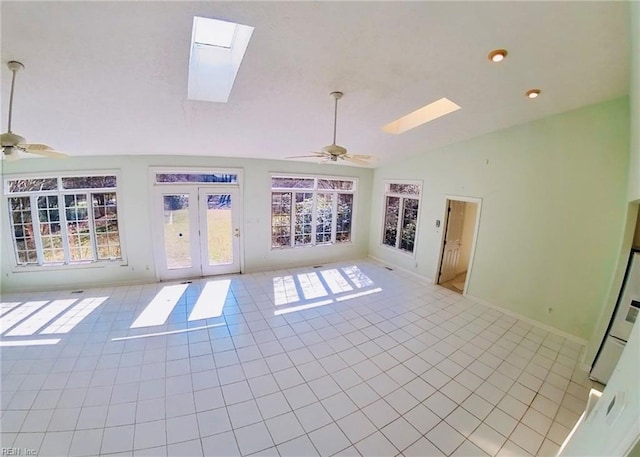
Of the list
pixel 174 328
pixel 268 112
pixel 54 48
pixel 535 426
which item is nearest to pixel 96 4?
pixel 54 48

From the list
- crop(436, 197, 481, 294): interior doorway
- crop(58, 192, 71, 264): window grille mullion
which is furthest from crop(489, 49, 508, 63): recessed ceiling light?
crop(58, 192, 71, 264): window grille mullion

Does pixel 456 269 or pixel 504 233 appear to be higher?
pixel 504 233

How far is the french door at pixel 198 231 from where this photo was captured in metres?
5.08

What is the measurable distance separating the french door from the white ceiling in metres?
1.45

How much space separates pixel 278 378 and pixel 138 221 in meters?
3.99


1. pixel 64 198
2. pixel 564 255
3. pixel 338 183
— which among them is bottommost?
pixel 564 255

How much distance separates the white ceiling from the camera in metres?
1.79

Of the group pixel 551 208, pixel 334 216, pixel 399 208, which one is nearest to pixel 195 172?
pixel 334 216

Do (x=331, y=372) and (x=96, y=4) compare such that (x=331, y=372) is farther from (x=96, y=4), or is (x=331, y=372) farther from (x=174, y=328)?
(x=96, y=4)

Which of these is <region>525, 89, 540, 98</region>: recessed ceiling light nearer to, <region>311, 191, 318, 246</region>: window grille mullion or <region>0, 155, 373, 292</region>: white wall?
<region>0, 155, 373, 292</region>: white wall

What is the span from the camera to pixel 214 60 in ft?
8.96

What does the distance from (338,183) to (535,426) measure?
5.36 m

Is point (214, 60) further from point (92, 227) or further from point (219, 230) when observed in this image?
point (92, 227)

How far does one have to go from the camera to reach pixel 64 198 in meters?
4.62
